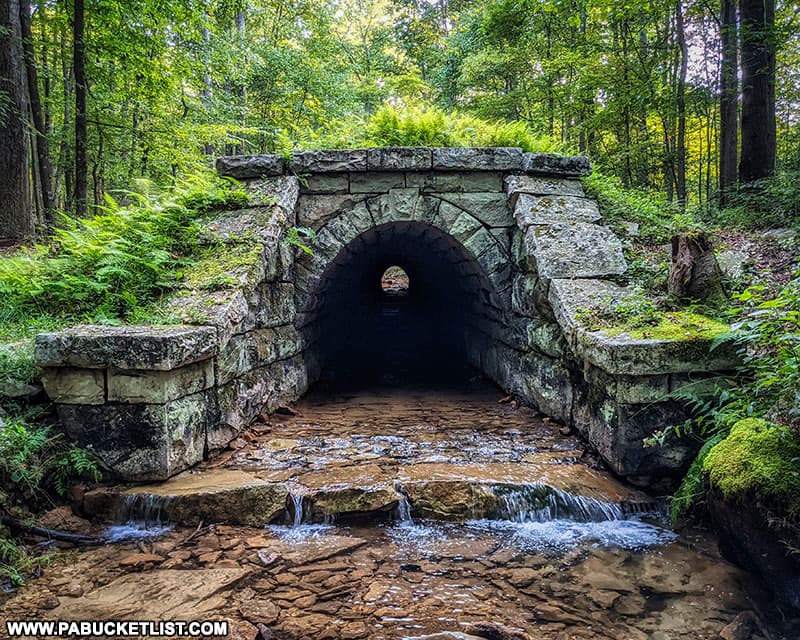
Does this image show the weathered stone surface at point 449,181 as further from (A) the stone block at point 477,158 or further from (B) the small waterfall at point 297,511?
(B) the small waterfall at point 297,511

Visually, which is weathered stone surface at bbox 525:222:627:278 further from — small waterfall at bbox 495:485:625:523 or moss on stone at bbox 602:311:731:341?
small waterfall at bbox 495:485:625:523

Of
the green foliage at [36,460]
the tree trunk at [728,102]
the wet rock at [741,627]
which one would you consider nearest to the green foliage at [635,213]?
the tree trunk at [728,102]

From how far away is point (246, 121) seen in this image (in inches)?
565

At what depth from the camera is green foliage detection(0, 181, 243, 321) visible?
442cm

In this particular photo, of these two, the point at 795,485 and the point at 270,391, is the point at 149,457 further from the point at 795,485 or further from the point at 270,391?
the point at 795,485

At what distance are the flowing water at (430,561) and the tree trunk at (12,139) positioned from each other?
5.61 m

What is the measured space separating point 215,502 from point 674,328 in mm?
3544

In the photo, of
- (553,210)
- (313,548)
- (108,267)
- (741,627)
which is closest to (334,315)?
(553,210)

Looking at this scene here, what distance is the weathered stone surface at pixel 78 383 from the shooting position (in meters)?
3.54

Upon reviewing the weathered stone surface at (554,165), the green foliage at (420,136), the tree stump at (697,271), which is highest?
the green foliage at (420,136)

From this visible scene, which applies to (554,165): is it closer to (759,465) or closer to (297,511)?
(759,465)

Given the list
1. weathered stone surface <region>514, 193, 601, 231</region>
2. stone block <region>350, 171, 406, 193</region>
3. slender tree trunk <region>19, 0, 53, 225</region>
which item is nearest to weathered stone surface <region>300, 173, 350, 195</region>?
stone block <region>350, 171, 406, 193</region>

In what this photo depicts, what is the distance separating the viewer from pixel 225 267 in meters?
4.81

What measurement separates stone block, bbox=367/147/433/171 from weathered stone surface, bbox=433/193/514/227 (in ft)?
1.44
